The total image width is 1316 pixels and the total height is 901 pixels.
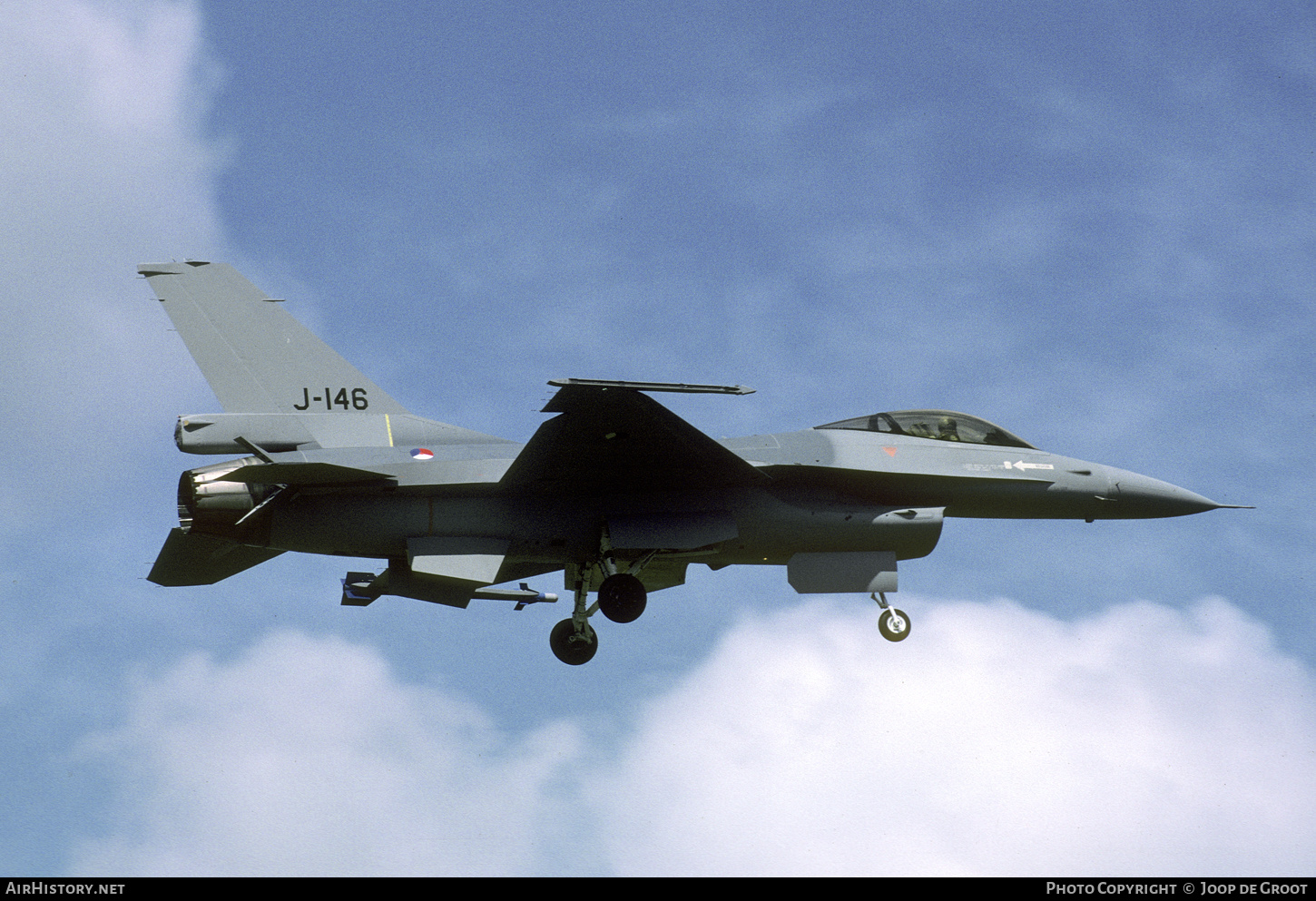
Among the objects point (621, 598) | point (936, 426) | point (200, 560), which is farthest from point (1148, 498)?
point (200, 560)

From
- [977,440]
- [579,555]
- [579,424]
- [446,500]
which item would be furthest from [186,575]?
[977,440]

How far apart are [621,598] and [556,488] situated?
64.9 inches

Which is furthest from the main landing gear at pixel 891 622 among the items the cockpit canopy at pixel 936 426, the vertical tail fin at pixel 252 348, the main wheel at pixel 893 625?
the vertical tail fin at pixel 252 348

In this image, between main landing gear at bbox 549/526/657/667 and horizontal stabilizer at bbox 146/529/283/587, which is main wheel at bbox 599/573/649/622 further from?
horizontal stabilizer at bbox 146/529/283/587

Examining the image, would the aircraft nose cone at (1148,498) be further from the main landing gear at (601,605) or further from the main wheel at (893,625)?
the main landing gear at (601,605)

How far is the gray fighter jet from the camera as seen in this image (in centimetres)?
1541

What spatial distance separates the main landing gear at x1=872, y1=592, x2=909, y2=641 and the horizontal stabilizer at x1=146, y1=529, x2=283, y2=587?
8219 mm

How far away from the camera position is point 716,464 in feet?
52.5

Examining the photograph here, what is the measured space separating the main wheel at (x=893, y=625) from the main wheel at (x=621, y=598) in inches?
130

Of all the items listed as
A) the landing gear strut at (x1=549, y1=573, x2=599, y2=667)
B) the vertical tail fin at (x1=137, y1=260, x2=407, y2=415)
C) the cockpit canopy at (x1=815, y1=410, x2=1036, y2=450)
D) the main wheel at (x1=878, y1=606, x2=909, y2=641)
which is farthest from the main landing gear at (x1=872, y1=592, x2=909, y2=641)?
the vertical tail fin at (x1=137, y1=260, x2=407, y2=415)

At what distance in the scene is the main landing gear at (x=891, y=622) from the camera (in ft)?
55.5

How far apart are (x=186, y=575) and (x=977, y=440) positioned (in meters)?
11.2

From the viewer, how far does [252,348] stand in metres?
16.9

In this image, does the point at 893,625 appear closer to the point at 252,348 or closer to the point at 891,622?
the point at 891,622
